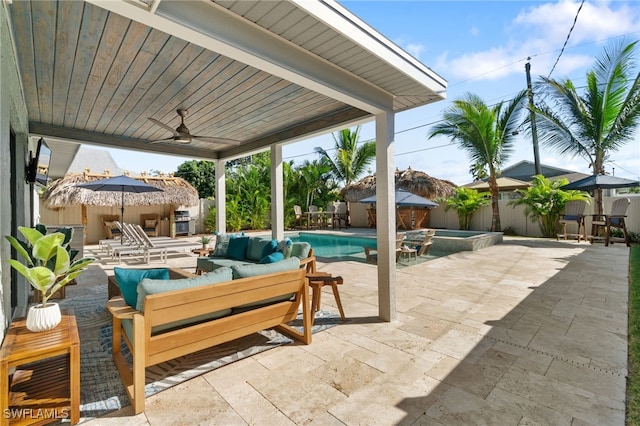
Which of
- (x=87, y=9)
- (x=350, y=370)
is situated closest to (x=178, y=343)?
(x=350, y=370)

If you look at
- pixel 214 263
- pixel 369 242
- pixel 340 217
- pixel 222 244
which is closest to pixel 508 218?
pixel 369 242

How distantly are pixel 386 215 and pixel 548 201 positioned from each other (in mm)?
11402

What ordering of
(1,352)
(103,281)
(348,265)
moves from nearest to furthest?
(1,352)
(103,281)
(348,265)

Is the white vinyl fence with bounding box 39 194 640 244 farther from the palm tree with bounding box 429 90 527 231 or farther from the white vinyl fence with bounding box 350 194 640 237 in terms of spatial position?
the palm tree with bounding box 429 90 527 231

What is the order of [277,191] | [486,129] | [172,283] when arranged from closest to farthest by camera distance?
[172,283]
[277,191]
[486,129]

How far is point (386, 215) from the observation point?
4.04 m

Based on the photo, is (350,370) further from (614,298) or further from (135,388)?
(614,298)

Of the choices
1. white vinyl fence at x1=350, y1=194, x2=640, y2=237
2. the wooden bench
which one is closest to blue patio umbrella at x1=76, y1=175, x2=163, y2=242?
the wooden bench

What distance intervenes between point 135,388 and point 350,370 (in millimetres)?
1707

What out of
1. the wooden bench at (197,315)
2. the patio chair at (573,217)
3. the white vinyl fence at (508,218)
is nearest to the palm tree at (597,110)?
the patio chair at (573,217)

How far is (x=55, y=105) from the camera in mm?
4785

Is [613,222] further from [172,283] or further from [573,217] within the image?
[172,283]

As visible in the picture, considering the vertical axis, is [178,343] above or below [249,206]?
below

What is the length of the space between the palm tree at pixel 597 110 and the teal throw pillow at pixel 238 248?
12.4m
